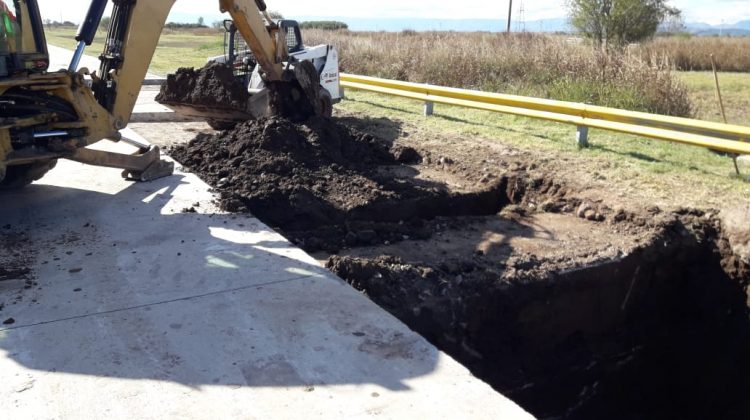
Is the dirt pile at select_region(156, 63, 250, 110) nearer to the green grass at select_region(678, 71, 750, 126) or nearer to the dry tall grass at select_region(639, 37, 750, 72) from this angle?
the green grass at select_region(678, 71, 750, 126)

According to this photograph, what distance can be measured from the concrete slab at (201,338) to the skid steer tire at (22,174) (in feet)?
4.20

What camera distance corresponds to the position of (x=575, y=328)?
21.9 feet

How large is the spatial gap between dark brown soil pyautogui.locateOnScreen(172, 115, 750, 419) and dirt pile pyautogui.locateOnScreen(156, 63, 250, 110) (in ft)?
8.39

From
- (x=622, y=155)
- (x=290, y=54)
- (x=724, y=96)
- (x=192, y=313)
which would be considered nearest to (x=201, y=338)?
(x=192, y=313)

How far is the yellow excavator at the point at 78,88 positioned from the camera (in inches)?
262

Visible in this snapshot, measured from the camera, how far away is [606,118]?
973 centimetres

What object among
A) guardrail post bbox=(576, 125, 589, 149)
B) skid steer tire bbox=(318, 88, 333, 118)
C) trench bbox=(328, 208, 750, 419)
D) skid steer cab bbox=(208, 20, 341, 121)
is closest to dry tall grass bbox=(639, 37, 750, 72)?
skid steer cab bbox=(208, 20, 341, 121)

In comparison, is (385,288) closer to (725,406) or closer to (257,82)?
(725,406)

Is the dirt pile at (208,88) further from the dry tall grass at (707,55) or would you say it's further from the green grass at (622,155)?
the dry tall grass at (707,55)

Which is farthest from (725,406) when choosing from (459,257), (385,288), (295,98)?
(295,98)

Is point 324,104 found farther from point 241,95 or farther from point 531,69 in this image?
point 531,69

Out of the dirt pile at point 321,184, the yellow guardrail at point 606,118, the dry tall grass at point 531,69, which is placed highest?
the dry tall grass at point 531,69

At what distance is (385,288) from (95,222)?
318cm

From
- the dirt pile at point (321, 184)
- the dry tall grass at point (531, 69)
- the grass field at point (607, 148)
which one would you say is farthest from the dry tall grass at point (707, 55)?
the dirt pile at point (321, 184)
